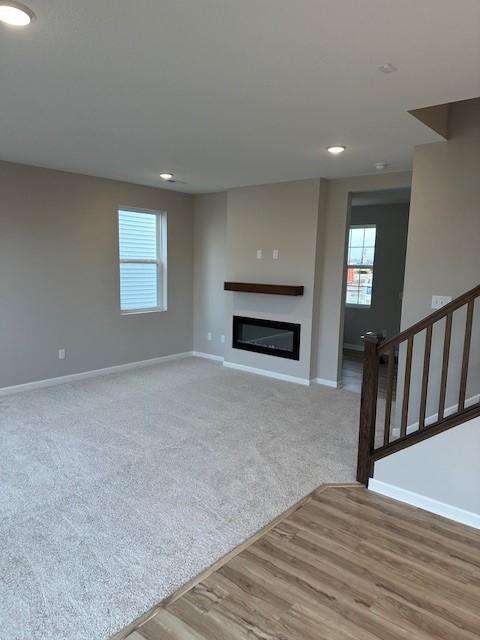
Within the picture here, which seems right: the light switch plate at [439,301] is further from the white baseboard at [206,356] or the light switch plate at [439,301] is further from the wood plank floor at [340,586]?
the white baseboard at [206,356]

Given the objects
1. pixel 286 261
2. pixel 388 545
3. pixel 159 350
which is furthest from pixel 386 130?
pixel 159 350

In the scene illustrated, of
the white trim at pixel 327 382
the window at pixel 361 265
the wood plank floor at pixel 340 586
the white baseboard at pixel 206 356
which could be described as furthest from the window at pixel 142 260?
the wood plank floor at pixel 340 586

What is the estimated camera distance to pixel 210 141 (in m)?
3.38

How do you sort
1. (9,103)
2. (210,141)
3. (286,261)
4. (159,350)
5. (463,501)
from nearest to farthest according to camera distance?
(463,501), (9,103), (210,141), (286,261), (159,350)

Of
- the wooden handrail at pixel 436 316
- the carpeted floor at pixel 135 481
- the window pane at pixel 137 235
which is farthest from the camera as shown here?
the window pane at pixel 137 235

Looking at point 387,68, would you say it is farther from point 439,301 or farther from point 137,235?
point 137,235

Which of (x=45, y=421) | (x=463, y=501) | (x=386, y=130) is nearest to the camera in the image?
(x=463, y=501)

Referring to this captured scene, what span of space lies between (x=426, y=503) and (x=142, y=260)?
14.9 feet

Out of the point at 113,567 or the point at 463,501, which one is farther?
the point at 463,501

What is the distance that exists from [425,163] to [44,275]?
13.1 ft

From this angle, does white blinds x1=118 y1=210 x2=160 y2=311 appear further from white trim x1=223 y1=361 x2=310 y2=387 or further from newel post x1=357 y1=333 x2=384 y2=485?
newel post x1=357 y1=333 x2=384 y2=485

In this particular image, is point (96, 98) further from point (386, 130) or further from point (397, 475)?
point (397, 475)

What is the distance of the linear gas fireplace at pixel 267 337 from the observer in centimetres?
533

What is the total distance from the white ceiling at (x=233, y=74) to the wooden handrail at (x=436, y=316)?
3.64 ft
